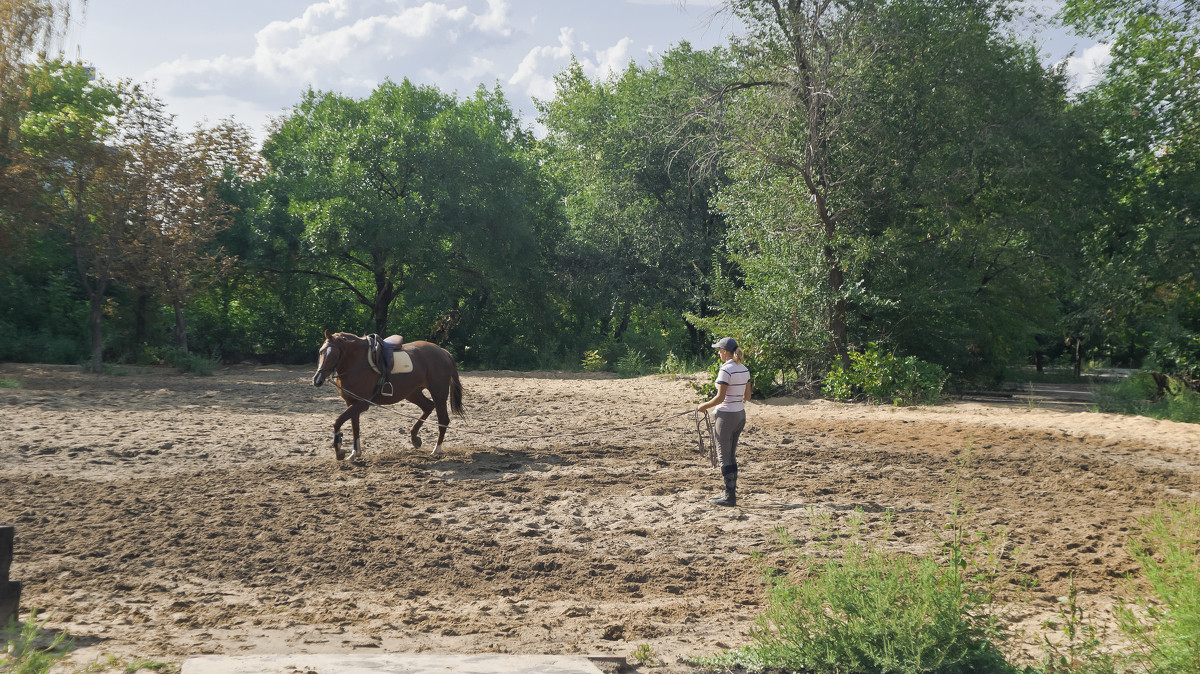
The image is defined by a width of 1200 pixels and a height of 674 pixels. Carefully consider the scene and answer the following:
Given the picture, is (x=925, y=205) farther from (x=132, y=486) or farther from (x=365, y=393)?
(x=132, y=486)

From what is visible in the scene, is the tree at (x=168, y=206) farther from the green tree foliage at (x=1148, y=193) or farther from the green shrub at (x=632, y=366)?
the green tree foliage at (x=1148, y=193)

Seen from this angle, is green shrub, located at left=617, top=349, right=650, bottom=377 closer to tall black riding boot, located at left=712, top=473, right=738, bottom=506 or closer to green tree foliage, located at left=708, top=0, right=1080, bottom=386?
green tree foliage, located at left=708, top=0, right=1080, bottom=386

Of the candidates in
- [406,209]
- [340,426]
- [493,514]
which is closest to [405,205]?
[406,209]

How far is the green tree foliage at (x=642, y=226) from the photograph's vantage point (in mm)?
29402

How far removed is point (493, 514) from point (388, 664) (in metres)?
4.21

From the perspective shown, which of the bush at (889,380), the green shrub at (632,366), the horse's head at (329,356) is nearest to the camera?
the horse's head at (329,356)

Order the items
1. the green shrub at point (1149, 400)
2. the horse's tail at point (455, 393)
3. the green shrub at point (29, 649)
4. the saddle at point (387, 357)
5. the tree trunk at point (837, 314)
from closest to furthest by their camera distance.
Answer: the green shrub at point (29, 649) → the saddle at point (387, 357) → the horse's tail at point (455, 393) → the green shrub at point (1149, 400) → the tree trunk at point (837, 314)

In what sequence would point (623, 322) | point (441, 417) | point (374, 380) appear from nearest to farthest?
point (374, 380)
point (441, 417)
point (623, 322)

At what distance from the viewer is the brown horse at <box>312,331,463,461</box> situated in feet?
35.9

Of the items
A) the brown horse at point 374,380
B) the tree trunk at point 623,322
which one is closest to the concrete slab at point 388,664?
the brown horse at point 374,380

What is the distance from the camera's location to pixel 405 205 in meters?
27.9

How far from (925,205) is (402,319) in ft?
69.8

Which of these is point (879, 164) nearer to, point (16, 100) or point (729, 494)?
point (729, 494)

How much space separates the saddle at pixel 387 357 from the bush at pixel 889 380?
1031 centimetres
